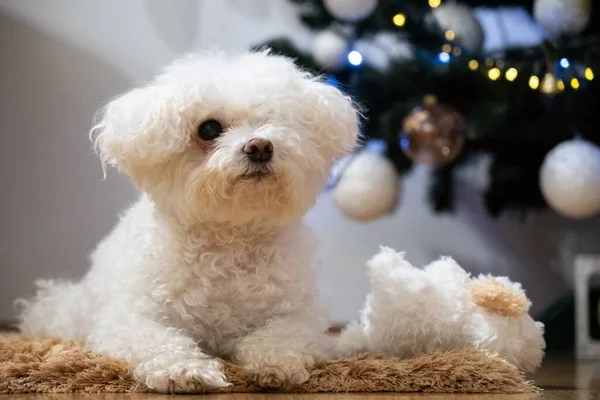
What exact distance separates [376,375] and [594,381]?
55cm

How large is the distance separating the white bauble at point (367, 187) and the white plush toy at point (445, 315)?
0.71 metres

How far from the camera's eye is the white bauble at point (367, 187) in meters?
2.24

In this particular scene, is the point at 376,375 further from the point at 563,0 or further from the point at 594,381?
the point at 563,0

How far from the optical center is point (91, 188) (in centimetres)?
285

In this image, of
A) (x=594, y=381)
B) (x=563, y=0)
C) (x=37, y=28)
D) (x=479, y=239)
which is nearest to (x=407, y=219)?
(x=479, y=239)

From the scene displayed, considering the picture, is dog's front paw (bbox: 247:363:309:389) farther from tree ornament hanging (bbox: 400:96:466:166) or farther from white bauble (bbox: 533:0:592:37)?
white bauble (bbox: 533:0:592:37)

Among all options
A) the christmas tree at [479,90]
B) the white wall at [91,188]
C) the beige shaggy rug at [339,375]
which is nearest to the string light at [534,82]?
the christmas tree at [479,90]

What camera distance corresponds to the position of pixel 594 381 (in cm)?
161

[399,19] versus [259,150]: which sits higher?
[399,19]

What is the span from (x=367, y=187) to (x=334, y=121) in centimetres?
78

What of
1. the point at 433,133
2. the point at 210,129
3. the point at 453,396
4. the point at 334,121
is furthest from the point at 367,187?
the point at 453,396

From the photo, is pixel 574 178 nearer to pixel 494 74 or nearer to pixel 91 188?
pixel 494 74

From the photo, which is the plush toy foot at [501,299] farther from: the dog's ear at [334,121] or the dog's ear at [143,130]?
the dog's ear at [143,130]

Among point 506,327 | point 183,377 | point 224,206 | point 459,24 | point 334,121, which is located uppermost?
point 459,24
